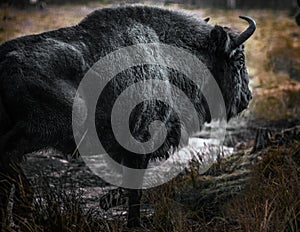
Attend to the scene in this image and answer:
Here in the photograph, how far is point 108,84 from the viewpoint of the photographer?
6.06 meters

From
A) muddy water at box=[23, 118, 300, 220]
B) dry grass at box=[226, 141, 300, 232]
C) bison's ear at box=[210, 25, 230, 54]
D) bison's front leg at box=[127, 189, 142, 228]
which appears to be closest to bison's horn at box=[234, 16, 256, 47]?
bison's ear at box=[210, 25, 230, 54]

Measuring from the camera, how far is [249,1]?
23.0m

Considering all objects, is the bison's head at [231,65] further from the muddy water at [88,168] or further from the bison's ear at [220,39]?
the muddy water at [88,168]

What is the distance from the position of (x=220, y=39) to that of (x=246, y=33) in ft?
0.96

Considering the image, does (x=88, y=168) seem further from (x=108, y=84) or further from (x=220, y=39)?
(x=108, y=84)

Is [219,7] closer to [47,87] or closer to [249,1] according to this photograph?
[249,1]

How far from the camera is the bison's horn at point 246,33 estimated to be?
701cm

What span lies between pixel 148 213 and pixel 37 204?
1477 mm

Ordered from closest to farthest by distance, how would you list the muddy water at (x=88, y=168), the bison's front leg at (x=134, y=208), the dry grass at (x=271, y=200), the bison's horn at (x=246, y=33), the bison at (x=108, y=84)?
the dry grass at (x=271, y=200), the bison at (x=108, y=84), the bison's front leg at (x=134, y=208), the muddy water at (x=88, y=168), the bison's horn at (x=246, y=33)

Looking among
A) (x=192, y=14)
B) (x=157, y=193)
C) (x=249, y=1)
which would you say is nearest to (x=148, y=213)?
→ (x=157, y=193)

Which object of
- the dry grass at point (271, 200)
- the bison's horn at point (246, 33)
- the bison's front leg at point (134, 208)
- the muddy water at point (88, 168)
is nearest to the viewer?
the dry grass at point (271, 200)

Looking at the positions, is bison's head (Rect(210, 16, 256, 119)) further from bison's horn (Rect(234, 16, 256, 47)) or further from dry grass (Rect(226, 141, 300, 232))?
dry grass (Rect(226, 141, 300, 232))

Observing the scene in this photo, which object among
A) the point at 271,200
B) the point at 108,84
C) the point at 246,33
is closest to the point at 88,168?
the point at 108,84

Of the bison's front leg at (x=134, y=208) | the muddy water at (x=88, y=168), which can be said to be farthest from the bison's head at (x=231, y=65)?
the bison's front leg at (x=134, y=208)
